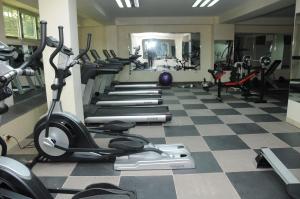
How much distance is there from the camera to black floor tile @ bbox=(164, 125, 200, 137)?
143 inches

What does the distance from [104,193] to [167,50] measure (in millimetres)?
7517

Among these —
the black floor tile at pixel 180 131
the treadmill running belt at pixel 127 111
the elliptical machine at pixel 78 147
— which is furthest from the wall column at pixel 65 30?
the black floor tile at pixel 180 131

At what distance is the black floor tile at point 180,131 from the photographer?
11.9 ft

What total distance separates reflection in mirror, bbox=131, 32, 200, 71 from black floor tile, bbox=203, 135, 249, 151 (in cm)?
557

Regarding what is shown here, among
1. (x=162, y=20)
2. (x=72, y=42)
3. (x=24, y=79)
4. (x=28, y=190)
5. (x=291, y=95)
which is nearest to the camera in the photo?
(x=28, y=190)

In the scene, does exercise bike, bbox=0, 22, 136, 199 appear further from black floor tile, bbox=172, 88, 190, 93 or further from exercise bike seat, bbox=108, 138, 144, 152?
black floor tile, bbox=172, 88, 190, 93

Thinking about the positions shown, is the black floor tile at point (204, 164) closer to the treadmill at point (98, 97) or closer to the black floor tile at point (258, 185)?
the black floor tile at point (258, 185)

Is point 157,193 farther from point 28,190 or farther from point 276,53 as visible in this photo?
point 276,53

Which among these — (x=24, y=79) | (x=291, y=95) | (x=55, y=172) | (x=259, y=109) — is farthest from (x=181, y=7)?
(x=55, y=172)

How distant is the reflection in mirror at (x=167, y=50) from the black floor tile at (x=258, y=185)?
6598 mm

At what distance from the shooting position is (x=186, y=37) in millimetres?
8766

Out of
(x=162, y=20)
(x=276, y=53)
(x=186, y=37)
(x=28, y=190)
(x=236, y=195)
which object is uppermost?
(x=162, y=20)

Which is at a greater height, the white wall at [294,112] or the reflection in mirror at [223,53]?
the reflection in mirror at [223,53]

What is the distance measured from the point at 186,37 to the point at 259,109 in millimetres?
4481
